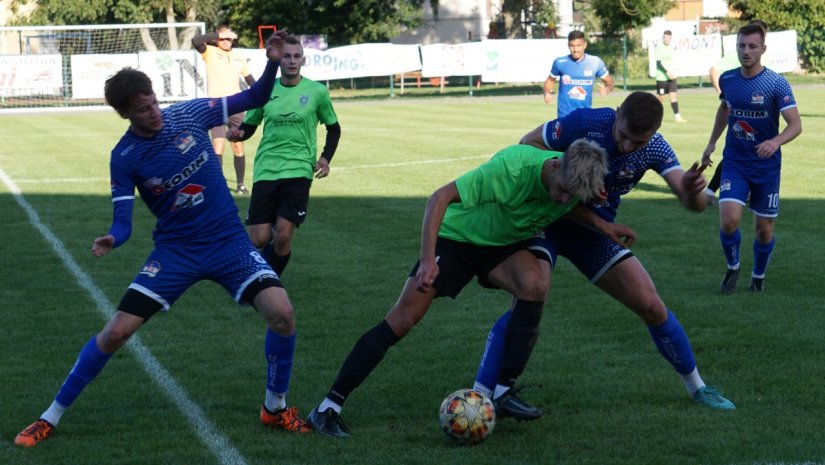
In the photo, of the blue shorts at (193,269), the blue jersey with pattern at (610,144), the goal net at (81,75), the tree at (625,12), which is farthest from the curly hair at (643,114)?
the tree at (625,12)

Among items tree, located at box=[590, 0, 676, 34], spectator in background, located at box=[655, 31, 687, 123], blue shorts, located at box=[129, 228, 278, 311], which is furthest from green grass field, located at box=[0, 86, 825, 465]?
tree, located at box=[590, 0, 676, 34]

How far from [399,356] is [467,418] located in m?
1.83

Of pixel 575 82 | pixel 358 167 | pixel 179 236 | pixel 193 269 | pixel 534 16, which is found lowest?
pixel 358 167

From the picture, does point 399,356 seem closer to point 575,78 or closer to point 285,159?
point 285,159

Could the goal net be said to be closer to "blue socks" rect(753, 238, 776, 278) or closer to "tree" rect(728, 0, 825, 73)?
"tree" rect(728, 0, 825, 73)

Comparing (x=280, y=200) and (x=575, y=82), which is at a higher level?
(x=575, y=82)

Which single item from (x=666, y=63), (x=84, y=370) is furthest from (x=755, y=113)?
(x=666, y=63)

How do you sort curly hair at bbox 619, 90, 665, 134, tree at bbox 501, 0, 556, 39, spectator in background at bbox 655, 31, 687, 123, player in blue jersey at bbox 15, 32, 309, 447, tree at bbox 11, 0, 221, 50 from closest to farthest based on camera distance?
curly hair at bbox 619, 90, 665, 134 → player in blue jersey at bbox 15, 32, 309, 447 → spectator in background at bbox 655, 31, 687, 123 → tree at bbox 501, 0, 556, 39 → tree at bbox 11, 0, 221, 50

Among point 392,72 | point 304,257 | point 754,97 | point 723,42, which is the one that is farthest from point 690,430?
point 723,42

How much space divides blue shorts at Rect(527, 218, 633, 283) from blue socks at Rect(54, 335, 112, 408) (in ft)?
7.47

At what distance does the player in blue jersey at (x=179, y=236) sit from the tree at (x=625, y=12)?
39.4m

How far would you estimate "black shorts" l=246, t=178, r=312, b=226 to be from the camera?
9.43m

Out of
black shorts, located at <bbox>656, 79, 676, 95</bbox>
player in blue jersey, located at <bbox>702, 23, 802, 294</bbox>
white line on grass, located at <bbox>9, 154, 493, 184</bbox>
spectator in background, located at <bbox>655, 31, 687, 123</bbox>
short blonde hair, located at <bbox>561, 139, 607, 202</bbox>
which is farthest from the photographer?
black shorts, located at <bbox>656, 79, 676, 95</bbox>

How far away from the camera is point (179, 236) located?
601cm
